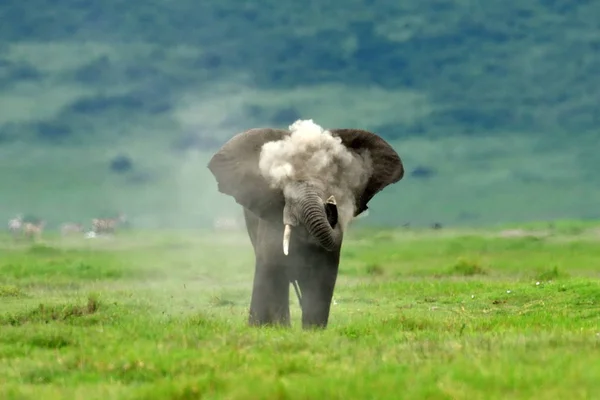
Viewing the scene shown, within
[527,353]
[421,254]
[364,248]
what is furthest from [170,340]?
[364,248]

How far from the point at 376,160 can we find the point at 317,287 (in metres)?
2.67

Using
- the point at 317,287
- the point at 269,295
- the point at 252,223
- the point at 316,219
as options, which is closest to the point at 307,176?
the point at 316,219

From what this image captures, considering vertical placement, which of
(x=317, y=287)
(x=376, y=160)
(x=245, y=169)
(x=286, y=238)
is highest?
(x=376, y=160)

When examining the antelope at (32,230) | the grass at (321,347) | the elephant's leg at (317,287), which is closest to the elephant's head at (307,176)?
the elephant's leg at (317,287)

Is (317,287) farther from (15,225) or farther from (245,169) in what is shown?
(15,225)

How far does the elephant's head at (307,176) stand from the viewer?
14.2m

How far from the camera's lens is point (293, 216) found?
47.3ft

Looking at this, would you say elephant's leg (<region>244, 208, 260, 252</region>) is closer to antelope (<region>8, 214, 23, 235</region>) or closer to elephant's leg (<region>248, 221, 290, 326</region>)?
elephant's leg (<region>248, 221, 290, 326</region>)

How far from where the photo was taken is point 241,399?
896 cm

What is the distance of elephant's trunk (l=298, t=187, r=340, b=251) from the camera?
13688 mm

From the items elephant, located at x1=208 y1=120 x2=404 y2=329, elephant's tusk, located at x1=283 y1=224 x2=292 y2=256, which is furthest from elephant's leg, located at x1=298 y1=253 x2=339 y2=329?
elephant's tusk, located at x1=283 y1=224 x2=292 y2=256

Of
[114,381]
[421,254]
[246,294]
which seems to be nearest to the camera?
[114,381]

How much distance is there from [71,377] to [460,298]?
13443mm

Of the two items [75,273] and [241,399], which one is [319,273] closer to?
[241,399]
